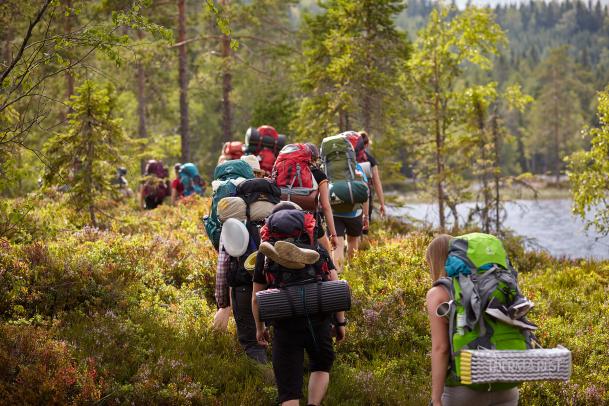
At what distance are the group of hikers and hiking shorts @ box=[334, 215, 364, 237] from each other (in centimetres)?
162

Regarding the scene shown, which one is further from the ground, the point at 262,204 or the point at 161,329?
the point at 262,204

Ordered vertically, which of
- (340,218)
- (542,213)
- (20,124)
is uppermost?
(20,124)

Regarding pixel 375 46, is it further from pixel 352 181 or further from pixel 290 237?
pixel 290 237

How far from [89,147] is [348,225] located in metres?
6.26

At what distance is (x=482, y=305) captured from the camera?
4.12 metres

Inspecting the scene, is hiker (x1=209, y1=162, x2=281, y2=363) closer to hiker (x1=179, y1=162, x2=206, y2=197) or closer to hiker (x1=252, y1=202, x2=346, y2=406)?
hiker (x1=252, y1=202, x2=346, y2=406)

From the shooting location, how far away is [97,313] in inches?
297

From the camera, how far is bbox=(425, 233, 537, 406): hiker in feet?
13.6

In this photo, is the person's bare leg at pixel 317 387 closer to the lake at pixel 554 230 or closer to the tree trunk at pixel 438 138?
the lake at pixel 554 230

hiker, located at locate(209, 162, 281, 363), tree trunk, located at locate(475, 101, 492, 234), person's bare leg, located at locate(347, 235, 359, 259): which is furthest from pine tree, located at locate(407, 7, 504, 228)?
hiker, located at locate(209, 162, 281, 363)

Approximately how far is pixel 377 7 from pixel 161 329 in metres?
16.8

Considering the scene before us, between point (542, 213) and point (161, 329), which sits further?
point (542, 213)

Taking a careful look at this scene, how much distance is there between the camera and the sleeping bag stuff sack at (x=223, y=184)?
695 centimetres

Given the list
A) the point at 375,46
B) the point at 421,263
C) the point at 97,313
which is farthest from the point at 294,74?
the point at 97,313
